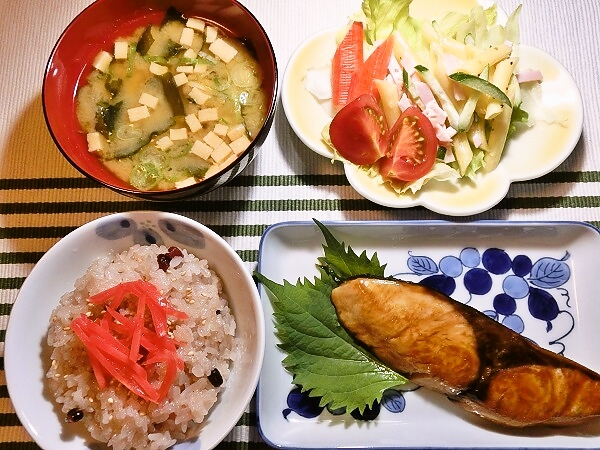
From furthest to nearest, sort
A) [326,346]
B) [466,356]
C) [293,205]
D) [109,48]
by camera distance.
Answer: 1. [293,205]
2. [109,48]
3. [326,346]
4. [466,356]

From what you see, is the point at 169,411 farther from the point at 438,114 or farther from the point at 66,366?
the point at 438,114

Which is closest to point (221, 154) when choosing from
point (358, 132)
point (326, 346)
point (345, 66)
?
point (358, 132)

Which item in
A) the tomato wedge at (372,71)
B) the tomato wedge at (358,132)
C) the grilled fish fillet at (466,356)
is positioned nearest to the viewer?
the grilled fish fillet at (466,356)

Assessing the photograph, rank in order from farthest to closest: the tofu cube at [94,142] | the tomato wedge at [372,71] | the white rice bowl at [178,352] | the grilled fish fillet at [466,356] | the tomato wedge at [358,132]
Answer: the tomato wedge at [372,71] → the tomato wedge at [358,132] → the tofu cube at [94,142] → the grilled fish fillet at [466,356] → the white rice bowl at [178,352]

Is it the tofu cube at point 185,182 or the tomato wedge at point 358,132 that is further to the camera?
the tomato wedge at point 358,132

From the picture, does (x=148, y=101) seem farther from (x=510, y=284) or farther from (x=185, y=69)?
(x=510, y=284)

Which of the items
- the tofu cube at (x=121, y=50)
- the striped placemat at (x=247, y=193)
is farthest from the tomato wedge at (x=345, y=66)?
the tofu cube at (x=121, y=50)

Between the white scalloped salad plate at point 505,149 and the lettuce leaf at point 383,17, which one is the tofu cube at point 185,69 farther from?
the lettuce leaf at point 383,17

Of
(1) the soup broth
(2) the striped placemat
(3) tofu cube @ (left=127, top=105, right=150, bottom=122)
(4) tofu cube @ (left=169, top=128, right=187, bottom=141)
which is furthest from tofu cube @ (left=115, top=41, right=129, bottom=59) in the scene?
(2) the striped placemat
